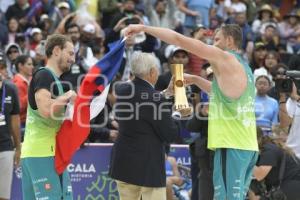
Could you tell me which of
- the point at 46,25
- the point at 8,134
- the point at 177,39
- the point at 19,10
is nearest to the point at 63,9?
the point at 46,25

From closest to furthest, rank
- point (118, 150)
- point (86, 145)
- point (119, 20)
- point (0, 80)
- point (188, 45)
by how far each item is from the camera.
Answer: point (188, 45)
point (118, 150)
point (0, 80)
point (86, 145)
point (119, 20)

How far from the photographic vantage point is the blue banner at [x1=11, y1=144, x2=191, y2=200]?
38.8 feet

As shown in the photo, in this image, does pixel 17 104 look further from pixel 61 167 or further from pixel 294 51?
pixel 294 51

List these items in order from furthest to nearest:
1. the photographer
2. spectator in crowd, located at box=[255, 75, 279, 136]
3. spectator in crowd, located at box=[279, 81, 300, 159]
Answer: spectator in crowd, located at box=[255, 75, 279, 136]
spectator in crowd, located at box=[279, 81, 300, 159]
the photographer

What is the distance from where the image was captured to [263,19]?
19578 millimetres

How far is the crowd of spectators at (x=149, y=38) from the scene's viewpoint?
42.0 feet

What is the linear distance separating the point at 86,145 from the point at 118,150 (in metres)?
2.37

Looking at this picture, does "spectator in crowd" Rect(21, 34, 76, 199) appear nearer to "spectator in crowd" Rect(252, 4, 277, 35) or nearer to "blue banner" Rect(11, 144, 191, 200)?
"blue banner" Rect(11, 144, 191, 200)

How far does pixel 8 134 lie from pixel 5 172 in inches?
19.7

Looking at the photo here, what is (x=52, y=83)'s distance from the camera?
821 cm

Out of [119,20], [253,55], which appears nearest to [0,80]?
[119,20]

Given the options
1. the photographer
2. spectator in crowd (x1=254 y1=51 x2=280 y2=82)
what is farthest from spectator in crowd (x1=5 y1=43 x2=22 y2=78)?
the photographer

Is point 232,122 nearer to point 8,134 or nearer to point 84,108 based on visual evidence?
point 84,108

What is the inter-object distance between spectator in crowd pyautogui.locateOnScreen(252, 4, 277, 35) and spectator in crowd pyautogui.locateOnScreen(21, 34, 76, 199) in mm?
11087
